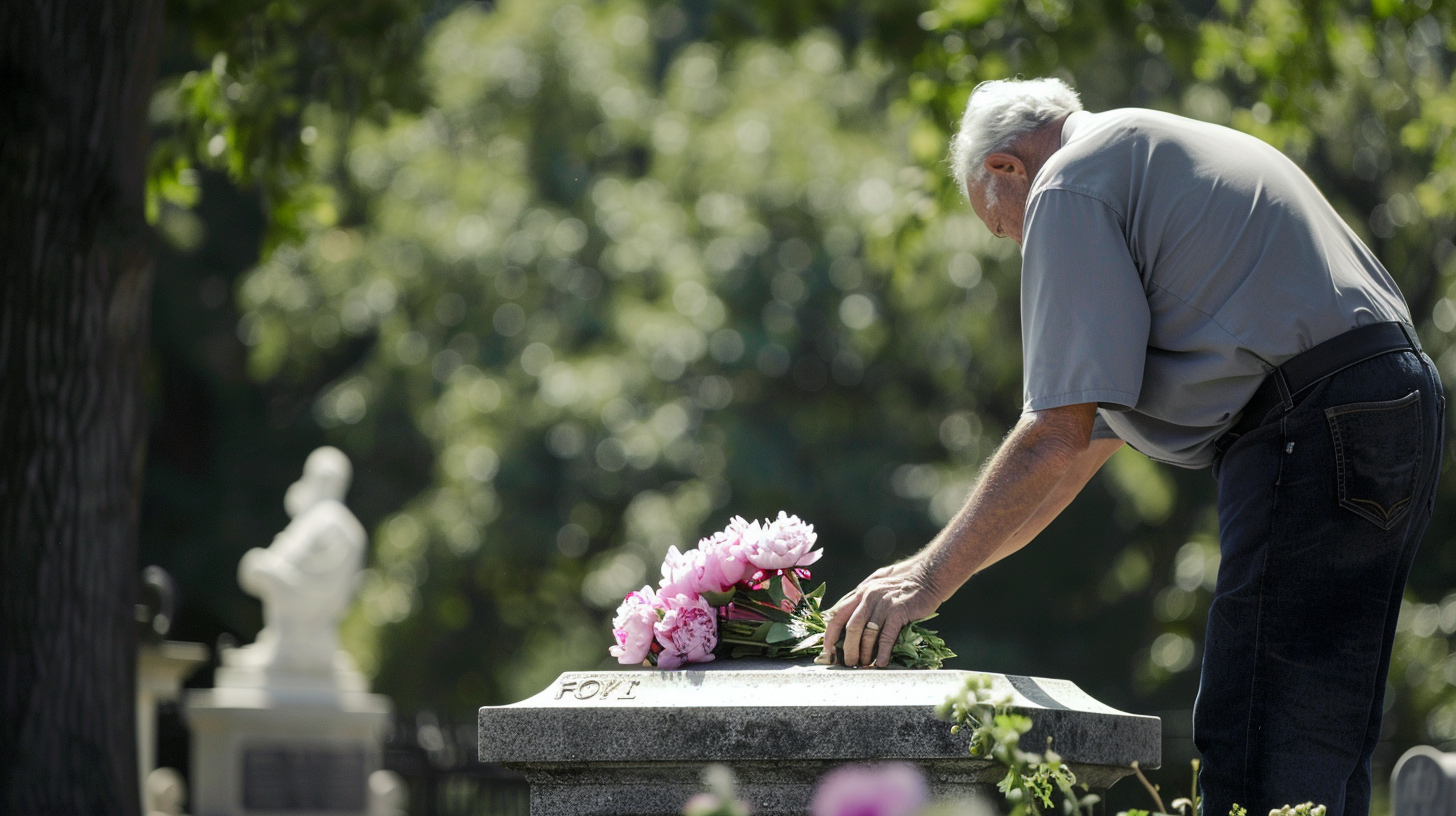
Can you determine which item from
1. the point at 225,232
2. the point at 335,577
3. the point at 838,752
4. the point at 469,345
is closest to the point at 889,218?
the point at 838,752

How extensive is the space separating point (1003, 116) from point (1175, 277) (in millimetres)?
503

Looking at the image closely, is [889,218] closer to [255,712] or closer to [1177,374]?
[1177,374]

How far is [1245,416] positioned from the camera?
2.77m

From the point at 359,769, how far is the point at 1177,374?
10952 mm

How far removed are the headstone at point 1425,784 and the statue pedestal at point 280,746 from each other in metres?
9.08

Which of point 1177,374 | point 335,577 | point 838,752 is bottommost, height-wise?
point 335,577

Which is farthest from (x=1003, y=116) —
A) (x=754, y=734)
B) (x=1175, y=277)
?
(x=754, y=734)

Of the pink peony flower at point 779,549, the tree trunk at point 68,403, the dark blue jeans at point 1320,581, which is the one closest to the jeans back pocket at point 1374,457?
the dark blue jeans at point 1320,581

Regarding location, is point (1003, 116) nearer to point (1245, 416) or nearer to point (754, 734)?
point (1245, 416)

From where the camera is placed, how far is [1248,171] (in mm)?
2789

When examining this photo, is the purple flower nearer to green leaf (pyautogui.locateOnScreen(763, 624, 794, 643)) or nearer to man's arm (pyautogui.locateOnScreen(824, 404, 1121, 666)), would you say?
green leaf (pyautogui.locateOnScreen(763, 624, 794, 643))

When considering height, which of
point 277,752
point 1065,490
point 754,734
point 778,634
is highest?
point 1065,490

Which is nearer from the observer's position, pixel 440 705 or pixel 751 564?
pixel 751 564

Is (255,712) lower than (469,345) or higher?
lower
